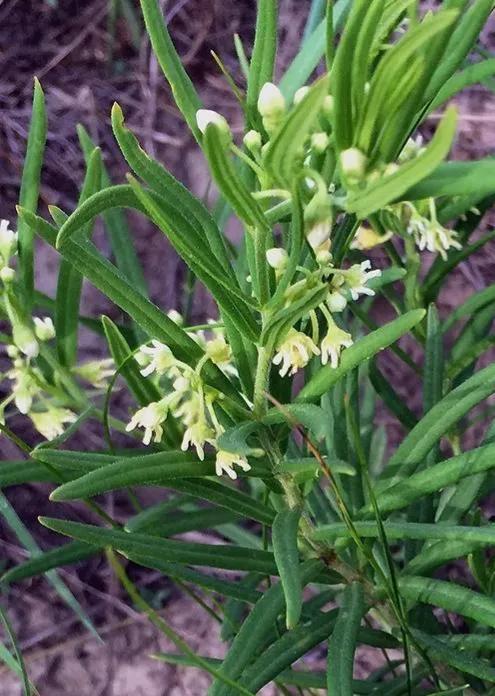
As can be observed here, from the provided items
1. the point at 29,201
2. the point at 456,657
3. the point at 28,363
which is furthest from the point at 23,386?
the point at 456,657

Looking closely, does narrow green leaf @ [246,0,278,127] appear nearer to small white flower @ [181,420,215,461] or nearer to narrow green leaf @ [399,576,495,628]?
small white flower @ [181,420,215,461]

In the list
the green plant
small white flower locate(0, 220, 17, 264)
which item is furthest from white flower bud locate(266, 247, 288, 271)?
small white flower locate(0, 220, 17, 264)

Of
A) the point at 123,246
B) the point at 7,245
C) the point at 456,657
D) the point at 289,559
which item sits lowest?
the point at 456,657

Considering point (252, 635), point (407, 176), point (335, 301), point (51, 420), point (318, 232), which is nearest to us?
point (407, 176)

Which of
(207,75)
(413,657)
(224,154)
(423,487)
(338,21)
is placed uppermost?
(207,75)

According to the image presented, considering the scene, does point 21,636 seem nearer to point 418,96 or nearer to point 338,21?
point 338,21

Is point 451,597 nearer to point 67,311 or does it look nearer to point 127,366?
point 127,366

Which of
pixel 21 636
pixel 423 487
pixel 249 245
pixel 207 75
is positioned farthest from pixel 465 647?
pixel 207 75
